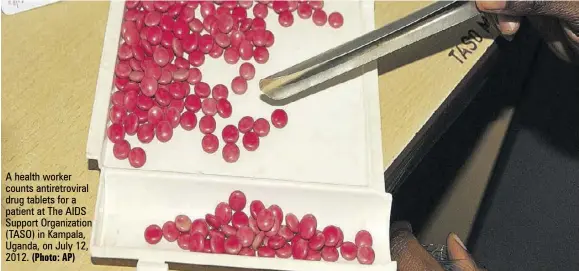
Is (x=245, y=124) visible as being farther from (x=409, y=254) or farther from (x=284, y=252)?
(x=409, y=254)

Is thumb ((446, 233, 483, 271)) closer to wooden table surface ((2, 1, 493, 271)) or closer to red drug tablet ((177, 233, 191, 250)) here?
wooden table surface ((2, 1, 493, 271))

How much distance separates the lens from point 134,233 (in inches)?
34.9

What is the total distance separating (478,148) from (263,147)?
2.32 feet

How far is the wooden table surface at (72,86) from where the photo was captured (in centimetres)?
95

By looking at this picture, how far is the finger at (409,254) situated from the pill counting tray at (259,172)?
5.4 inches

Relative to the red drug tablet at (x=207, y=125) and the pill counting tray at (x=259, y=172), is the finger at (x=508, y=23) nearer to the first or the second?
the pill counting tray at (x=259, y=172)

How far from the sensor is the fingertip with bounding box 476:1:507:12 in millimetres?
865

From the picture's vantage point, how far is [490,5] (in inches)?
34.2

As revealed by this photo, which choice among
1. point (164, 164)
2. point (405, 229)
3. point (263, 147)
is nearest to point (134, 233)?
point (164, 164)

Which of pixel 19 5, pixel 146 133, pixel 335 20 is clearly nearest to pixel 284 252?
pixel 146 133

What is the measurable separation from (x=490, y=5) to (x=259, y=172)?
37cm

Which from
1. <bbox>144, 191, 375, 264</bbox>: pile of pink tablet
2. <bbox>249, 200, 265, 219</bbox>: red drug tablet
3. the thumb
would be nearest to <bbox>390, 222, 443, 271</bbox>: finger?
the thumb

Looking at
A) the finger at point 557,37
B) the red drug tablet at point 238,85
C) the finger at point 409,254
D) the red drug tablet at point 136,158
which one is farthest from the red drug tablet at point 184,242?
the finger at point 557,37

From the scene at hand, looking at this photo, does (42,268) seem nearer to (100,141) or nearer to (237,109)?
(100,141)
